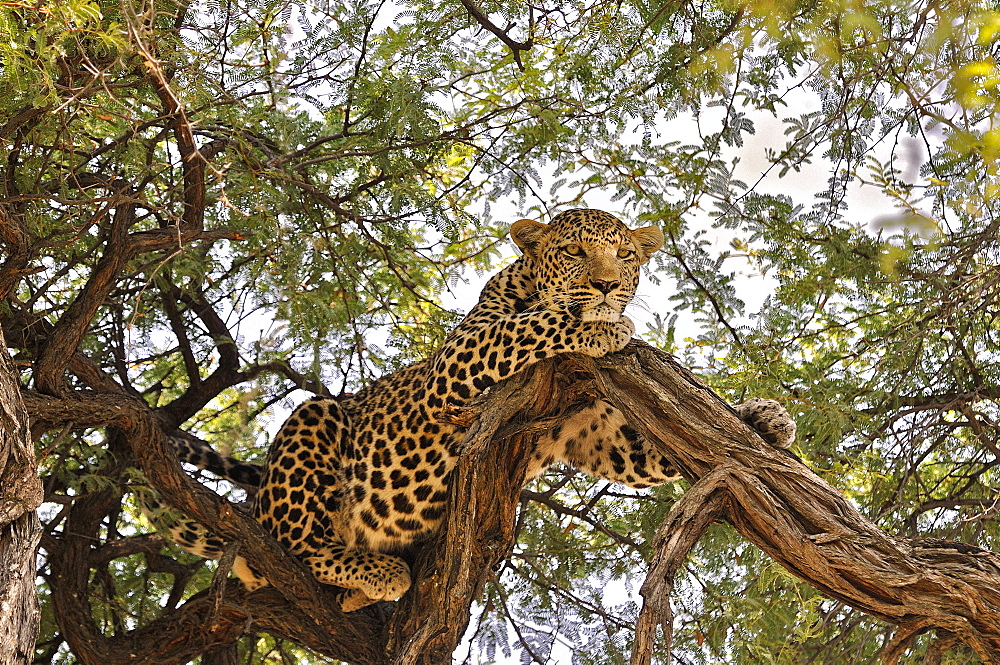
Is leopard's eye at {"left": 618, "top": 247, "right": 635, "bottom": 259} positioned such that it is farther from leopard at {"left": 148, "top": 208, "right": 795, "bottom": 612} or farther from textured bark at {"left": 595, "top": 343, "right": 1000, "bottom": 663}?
textured bark at {"left": 595, "top": 343, "right": 1000, "bottom": 663}

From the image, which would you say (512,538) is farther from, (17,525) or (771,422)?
(17,525)

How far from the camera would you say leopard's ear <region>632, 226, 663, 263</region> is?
7457 mm

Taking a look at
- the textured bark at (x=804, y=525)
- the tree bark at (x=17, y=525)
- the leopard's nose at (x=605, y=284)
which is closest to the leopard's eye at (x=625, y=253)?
the leopard's nose at (x=605, y=284)

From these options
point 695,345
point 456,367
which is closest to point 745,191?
point 695,345

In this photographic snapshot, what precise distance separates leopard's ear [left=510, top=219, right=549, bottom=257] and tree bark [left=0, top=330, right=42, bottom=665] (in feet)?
12.7

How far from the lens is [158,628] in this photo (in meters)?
7.01

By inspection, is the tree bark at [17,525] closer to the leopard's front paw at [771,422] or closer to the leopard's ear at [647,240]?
the leopard's front paw at [771,422]

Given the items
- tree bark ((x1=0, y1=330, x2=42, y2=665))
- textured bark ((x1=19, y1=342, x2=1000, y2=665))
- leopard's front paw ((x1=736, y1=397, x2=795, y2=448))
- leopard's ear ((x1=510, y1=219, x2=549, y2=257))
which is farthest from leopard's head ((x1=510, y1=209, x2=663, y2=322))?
tree bark ((x1=0, y1=330, x2=42, y2=665))

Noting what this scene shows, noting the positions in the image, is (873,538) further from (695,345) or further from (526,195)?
(526,195)

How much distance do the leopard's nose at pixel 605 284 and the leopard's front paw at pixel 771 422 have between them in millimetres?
1352

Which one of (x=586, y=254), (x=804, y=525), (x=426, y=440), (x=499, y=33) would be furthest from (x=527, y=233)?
(x=804, y=525)

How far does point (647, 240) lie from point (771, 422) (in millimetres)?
1999

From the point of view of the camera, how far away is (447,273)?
8.08m

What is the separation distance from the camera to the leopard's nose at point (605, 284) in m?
7.01
